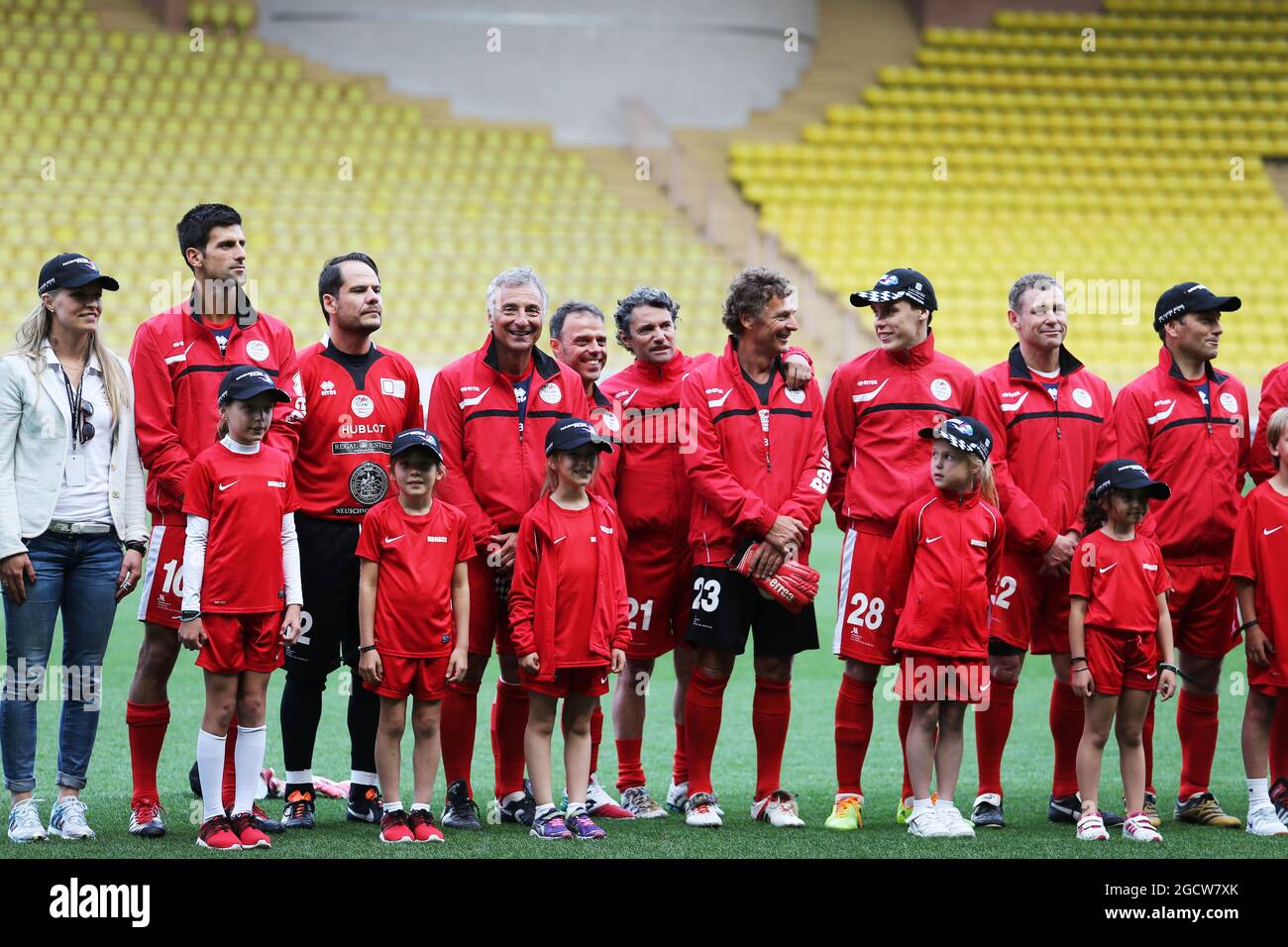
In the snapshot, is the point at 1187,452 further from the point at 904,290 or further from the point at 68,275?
the point at 68,275

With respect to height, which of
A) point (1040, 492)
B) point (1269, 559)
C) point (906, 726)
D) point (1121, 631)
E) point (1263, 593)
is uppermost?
point (1040, 492)

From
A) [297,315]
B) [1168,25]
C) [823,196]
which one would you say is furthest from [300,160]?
[1168,25]

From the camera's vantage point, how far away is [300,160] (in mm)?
17984

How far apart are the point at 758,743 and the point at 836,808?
358mm

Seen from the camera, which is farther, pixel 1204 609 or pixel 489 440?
pixel 1204 609

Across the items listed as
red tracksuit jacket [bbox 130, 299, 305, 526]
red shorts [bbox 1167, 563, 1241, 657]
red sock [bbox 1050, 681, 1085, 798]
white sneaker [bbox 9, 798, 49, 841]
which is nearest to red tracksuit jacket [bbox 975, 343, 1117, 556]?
red shorts [bbox 1167, 563, 1241, 657]

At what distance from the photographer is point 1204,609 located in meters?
5.89

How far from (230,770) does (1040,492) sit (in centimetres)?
313

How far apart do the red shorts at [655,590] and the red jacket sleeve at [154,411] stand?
174 centimetres

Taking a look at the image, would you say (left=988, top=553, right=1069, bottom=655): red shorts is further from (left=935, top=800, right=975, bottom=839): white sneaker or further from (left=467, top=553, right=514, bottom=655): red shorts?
(left=467, top=553, right=514, bottom=655): red shorts

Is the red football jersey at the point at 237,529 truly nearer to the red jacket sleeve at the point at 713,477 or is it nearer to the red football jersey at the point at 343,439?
the red football jersey at the point at 343,439

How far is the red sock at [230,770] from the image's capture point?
5367 mm

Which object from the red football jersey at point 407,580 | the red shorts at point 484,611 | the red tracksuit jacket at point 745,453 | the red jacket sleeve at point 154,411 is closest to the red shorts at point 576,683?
the red shorts at point 484,611

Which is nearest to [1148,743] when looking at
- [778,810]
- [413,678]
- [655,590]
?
[778,810]
